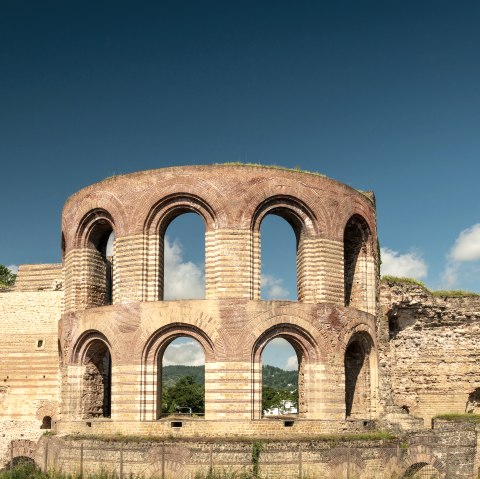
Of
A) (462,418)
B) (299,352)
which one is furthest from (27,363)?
(462,418)

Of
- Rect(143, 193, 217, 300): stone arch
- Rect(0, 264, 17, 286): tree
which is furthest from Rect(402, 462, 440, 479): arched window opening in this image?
Rect(0, 264, 17, 286): tree

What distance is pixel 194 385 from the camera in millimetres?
61875

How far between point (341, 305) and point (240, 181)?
5.15 metres

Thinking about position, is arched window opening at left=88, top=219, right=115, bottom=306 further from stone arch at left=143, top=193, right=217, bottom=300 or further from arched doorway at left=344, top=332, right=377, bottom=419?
arched doorway at left=344, top=332, right=377, bottom=419

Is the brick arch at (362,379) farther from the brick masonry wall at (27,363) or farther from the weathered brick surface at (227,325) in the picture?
the brick masonry wall at (27,363)

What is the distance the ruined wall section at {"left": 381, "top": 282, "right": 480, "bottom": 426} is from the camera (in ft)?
89.8

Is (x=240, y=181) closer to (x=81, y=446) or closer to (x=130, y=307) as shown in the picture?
(x=130, y=307)

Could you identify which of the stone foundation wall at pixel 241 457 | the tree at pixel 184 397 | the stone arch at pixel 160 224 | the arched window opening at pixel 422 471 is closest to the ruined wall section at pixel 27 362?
the stone foundation wall at pixel 241 457

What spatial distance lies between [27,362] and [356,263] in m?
13.1

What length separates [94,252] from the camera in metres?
24.8

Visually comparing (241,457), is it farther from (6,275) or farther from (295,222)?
(6,275)

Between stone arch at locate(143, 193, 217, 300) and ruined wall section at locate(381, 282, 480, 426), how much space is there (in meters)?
9.30

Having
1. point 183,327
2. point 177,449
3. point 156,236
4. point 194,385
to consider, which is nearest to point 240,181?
point 156,236

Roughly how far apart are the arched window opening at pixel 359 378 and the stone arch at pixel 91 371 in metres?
8.22
